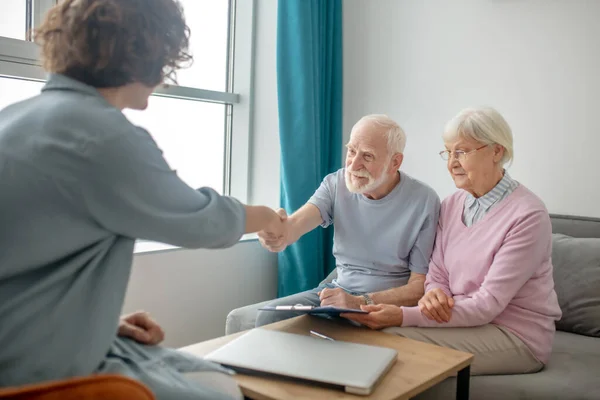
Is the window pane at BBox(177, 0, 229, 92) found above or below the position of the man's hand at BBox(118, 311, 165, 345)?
above

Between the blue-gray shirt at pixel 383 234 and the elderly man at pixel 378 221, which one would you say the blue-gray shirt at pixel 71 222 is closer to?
the elderly man at pixel 378 221

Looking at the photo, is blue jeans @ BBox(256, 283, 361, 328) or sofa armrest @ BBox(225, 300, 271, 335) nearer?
blue jeans @ BBox(256, 283, 361, 328)

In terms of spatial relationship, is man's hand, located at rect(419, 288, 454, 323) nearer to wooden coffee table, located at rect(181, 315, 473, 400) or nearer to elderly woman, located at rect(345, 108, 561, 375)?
elderly woman, located at rect(345, 108, 561, 375)

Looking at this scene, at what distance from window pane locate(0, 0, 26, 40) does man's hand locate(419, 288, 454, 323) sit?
1.83 metres

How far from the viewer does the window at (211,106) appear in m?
2.97

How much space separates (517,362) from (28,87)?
82.6 inches

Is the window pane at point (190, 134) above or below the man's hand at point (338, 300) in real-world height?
above

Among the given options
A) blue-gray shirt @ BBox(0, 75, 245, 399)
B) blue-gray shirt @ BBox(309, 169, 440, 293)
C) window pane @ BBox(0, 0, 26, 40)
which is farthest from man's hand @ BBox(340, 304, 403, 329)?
window pane @ BBox(0, 0, 26, 40)

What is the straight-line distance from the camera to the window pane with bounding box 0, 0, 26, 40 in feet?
7.52

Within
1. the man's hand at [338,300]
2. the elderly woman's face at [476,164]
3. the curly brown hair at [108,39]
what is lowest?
the man's hand at [338,300]

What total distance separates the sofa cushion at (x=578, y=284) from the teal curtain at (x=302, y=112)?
1243 millimetres

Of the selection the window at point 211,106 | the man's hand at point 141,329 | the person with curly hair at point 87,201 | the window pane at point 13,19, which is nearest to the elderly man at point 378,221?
the man's hand at point 141,329

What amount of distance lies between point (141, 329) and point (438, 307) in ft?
3.00

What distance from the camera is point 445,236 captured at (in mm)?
2104
